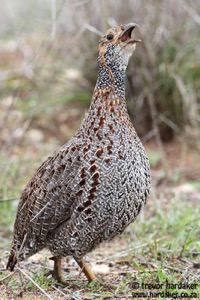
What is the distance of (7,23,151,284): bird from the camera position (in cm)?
406

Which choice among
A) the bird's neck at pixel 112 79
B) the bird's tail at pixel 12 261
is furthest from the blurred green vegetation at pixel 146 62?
the bird's tail at pixel 12 261

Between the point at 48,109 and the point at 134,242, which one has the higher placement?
the point at 48,109

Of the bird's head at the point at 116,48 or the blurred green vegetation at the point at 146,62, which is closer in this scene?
the bird's head at the point at 116,48

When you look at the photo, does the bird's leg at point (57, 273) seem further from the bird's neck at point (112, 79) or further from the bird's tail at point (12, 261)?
the bird's neck at point (112, 79)

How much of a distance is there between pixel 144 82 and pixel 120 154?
3.86 meters

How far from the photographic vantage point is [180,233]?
540cm

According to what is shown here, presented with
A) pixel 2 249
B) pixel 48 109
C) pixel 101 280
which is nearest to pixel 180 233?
pixel 101 280

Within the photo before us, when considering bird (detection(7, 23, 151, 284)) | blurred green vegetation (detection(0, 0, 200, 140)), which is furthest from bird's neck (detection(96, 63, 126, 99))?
Answer: blurred green vegetation (detection(0, 0, 200, 140))

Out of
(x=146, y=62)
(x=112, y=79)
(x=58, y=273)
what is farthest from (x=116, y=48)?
(x=146, y=62)

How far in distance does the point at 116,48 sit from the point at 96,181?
915 millimetres

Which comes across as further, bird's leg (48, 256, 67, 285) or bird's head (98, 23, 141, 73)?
bird's leg (48, 256, 67, 285)

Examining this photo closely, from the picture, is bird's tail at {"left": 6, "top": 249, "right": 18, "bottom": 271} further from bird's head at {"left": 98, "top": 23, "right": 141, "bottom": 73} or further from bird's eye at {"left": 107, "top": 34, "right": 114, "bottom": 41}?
bird's eye at {"left": 107, "top": 34, "right": 114, "bottom": 41}

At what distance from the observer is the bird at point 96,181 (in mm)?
4059

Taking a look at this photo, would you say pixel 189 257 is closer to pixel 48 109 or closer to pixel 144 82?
pixel 144 82
